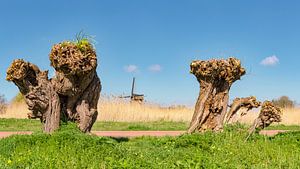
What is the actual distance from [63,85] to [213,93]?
14.3 ft

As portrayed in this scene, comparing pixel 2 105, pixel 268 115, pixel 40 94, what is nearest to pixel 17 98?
pixel 2 105

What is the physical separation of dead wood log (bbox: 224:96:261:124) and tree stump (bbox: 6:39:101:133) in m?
3.88

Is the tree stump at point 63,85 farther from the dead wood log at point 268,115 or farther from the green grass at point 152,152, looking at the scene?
the dead wood log at point 268,115

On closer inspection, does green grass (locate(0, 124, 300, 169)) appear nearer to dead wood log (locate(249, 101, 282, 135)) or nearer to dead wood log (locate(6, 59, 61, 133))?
dead wood log (locate(6, 59, 61, 133))

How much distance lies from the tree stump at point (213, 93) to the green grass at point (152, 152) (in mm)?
1601

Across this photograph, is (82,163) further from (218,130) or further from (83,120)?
(218,130)

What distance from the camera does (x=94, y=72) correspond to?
11.9 metres

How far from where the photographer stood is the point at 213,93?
44.5 ft

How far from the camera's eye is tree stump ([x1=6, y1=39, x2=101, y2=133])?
11266mm

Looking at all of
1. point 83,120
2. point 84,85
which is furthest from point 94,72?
point 83,120

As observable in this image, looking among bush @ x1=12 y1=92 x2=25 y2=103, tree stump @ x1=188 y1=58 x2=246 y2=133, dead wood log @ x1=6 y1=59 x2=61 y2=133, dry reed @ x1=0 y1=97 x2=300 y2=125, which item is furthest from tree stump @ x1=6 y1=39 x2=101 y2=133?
bush @ x1=12 y1=92 x2=25 y2=103

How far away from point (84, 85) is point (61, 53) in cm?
107

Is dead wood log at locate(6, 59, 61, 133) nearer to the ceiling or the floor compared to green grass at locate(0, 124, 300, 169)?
nearer to the ceiling

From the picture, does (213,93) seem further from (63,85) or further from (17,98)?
(17,98)
